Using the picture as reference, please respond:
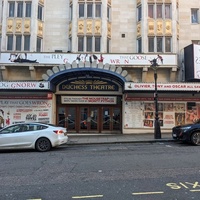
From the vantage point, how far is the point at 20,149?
12.2m

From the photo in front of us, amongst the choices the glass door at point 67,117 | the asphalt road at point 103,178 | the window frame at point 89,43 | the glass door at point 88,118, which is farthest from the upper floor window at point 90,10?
the asphalt road at point 103,178

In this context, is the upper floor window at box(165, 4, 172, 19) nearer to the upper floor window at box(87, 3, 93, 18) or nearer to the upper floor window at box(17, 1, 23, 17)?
the upper floor window at box(87, 3, 93, 18)

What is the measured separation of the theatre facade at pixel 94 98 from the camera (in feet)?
63.5

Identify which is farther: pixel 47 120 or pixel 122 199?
pixel 47 120

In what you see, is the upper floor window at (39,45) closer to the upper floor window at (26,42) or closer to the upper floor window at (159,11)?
the upper floor window at (26,42)

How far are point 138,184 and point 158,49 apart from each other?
17.0 metres

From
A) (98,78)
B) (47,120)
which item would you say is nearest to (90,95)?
(98,78)

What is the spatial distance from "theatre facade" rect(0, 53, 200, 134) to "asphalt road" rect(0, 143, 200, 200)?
10514 millimetres

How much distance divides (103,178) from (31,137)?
6.36 metres

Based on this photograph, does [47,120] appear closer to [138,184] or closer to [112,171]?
[112,171]

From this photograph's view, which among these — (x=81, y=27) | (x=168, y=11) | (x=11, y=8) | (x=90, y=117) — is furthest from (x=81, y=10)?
(x=90, y=117)

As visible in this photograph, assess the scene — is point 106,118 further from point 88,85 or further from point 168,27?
point 168,27

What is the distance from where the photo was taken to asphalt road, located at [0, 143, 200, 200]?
16.6 feet

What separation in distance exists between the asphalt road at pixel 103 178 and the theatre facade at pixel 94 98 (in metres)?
10.5
